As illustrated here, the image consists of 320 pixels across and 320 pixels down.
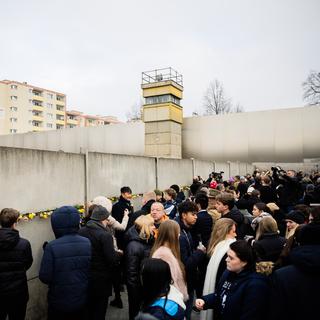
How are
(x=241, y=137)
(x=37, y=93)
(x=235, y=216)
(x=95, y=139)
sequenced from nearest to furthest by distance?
(x=235, y=216), (x=241, y=137), (x=95, y=139), (x=37, y=93)

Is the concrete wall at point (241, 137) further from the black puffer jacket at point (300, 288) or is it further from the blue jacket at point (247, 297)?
the black puffer jacket at point (300, 288)

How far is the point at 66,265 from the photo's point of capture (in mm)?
3203

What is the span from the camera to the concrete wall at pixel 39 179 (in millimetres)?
4277

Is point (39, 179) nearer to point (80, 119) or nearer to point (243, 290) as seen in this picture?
point (243, 290)

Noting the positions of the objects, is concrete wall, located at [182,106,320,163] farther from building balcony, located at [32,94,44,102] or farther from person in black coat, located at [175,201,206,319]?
building balcony, located at [32,94,44,102]

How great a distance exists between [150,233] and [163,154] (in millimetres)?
20792

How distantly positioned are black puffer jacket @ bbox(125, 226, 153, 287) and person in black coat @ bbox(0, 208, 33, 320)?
1191 mm

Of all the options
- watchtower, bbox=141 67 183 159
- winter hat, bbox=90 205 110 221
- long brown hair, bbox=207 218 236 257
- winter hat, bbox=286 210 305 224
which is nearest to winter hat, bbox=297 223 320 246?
long brown hair, bbox=207 218 236 257

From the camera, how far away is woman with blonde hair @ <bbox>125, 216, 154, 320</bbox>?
12.1 feet

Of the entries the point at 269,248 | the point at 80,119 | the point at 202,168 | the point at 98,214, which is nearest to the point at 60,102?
the point at 80,119

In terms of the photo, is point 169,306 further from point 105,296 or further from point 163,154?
point 163,154

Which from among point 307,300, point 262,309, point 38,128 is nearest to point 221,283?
point 262,309

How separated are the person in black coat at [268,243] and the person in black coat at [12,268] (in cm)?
275

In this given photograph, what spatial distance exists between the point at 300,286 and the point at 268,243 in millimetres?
1549
